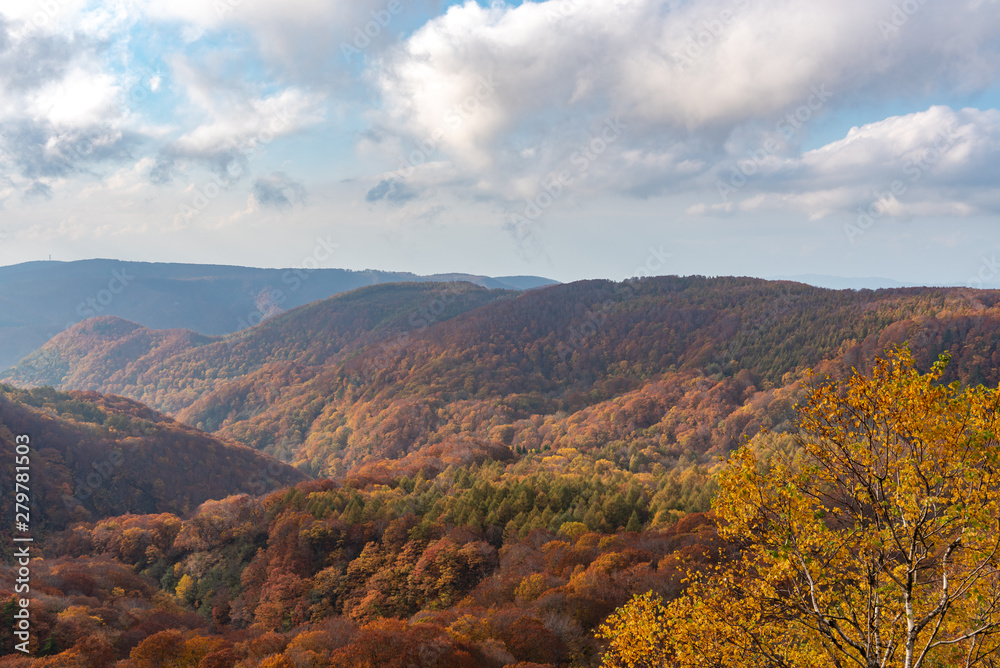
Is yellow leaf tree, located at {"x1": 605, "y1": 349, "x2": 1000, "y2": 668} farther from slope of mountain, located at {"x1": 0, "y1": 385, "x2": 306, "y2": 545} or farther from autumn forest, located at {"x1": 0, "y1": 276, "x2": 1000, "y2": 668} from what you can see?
slope of mountain, located at {"x1": 0, "y1": 385, "x2": 306, "y2": 545}

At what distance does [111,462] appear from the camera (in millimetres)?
138500

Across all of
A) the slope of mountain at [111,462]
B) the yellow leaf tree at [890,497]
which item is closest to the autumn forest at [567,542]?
the yellow leaf tree at [890,497]

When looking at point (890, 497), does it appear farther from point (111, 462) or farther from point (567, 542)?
point (111, 462)

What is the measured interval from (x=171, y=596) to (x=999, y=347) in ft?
643

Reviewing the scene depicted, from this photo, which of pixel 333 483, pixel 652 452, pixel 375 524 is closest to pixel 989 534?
pixel 375 524

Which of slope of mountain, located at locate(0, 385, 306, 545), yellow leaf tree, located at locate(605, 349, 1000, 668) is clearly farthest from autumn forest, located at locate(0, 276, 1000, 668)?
slope of mountain, located at locate(0, 385, 306, 545)

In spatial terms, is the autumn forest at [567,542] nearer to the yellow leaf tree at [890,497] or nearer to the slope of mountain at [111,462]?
the yellow leaf tree at [890,497]

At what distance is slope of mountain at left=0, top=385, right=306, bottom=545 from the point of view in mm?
117938

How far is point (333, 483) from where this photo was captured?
10544 centimetres

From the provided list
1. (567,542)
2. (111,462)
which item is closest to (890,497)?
(567,542)

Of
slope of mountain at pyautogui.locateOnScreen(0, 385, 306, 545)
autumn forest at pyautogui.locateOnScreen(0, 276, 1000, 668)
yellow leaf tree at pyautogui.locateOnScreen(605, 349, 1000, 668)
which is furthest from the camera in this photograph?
slope of mountain at pyautogui.locateOnScreen(0, 385, 306, 545)

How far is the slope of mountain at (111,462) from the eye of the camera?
118 m

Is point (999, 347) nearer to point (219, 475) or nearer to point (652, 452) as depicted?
point (652, 452)

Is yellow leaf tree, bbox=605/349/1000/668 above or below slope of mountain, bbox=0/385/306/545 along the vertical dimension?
above
